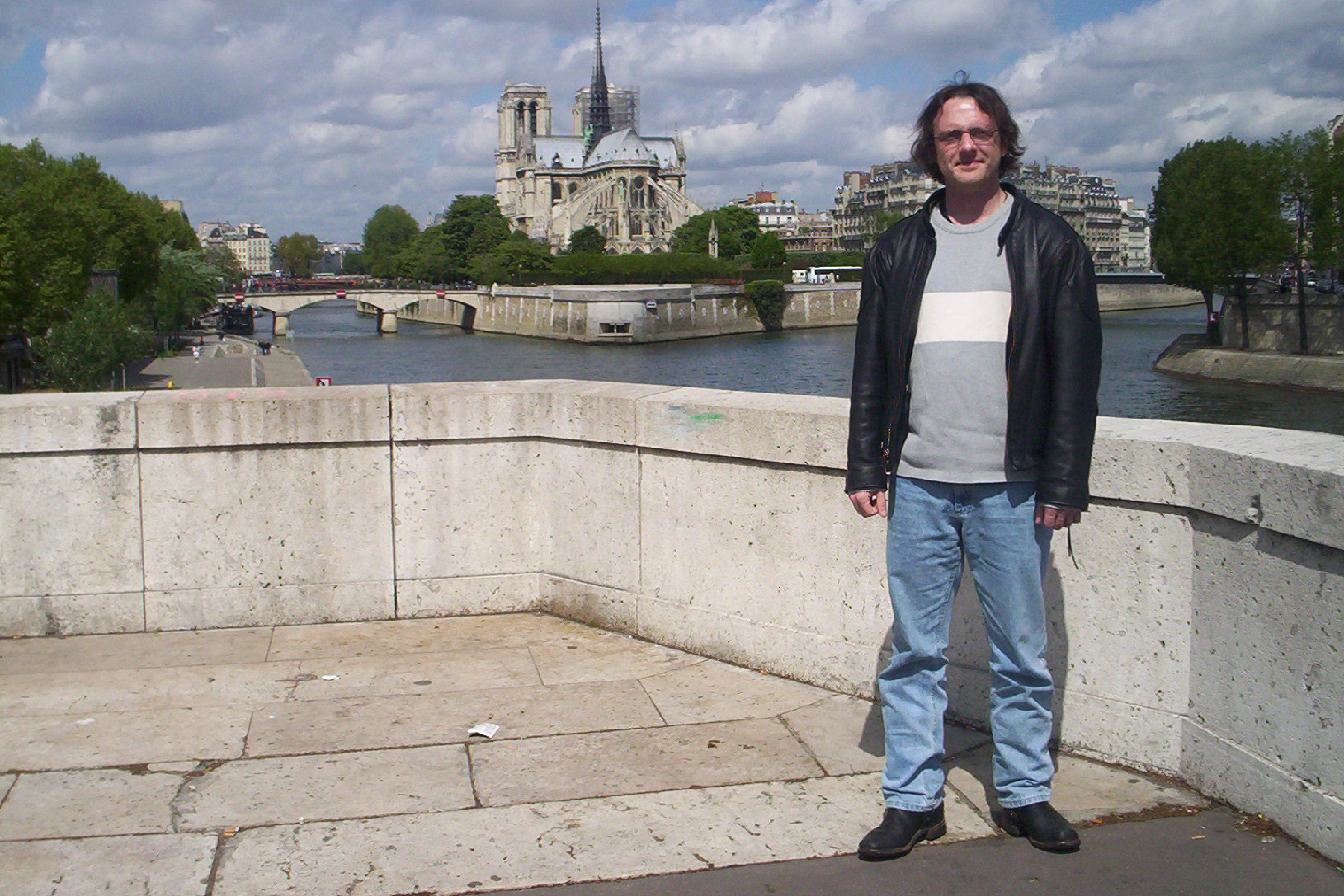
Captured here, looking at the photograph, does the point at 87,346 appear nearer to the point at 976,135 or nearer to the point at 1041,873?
the point at 976,135

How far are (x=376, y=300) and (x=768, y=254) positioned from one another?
38.6m

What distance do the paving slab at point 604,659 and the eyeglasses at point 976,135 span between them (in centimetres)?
223

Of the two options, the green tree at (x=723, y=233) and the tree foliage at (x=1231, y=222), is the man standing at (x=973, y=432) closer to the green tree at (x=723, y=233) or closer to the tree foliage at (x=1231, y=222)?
the tree foliage at (x=1231, y=222)

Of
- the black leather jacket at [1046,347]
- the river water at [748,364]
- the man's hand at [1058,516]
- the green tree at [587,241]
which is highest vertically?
the green tree at [587,241]

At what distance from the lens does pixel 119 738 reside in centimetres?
390

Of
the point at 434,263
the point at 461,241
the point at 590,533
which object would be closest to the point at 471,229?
the point at 461,241

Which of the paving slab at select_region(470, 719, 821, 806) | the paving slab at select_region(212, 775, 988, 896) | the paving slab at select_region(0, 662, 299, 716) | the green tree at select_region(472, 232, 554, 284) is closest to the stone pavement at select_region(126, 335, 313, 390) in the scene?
the paving slab at select_region(0, 662, 299, 716)

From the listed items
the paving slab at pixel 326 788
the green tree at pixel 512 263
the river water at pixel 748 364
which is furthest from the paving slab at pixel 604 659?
the green tree at pixel 512 263

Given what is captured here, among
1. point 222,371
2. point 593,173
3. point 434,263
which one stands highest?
point 593,173

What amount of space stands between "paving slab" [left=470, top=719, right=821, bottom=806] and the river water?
79.8 feet

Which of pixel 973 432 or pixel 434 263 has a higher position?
pixel 434 263

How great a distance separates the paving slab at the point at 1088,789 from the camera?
3457 millimetres

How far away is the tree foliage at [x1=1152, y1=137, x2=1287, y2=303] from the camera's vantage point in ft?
163

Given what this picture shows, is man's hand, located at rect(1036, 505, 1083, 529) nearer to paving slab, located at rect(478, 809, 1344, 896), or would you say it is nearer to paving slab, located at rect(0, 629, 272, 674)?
paving slab, located at rect(478, 809, 1344, 896)
